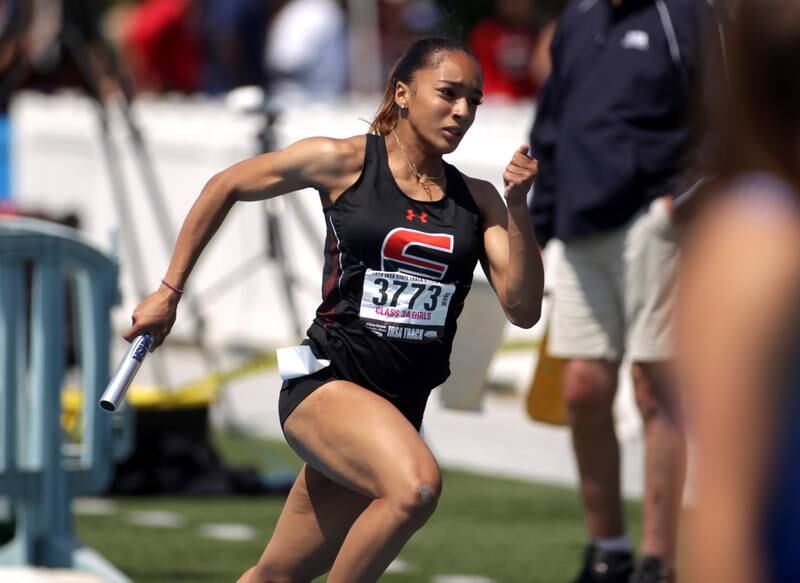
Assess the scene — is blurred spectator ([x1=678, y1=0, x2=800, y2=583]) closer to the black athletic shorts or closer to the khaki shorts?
the black athletic shorts

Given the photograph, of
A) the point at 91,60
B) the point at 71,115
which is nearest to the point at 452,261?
the point at 91,60

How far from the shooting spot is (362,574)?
163 inches

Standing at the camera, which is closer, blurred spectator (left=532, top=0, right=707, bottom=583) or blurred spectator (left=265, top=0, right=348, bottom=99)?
blurred spectator (left=532, top=0, right=707, bottom=583)

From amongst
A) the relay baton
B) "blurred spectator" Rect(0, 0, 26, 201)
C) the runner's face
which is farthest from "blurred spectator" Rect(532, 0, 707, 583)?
"blurred spectator" Rect(0, 0, 26, 201)

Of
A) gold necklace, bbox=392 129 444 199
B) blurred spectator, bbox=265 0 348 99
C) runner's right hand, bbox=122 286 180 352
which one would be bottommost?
runner's right hand, bbox=122 286 180 352

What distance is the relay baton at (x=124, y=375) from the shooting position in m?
4.14

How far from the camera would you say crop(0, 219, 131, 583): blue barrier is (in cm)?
620

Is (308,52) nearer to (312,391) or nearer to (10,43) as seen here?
(10,43)

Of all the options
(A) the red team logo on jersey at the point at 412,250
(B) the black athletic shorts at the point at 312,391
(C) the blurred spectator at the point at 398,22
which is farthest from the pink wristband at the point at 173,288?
(C) the blurred spectator at the point at 398,22

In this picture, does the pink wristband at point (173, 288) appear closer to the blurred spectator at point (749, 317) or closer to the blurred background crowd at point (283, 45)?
the blurred spectator at point (749, 317)

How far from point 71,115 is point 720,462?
1416 centimetres

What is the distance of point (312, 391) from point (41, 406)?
210 cm

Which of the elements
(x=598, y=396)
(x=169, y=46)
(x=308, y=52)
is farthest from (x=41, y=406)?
(x=169, y=46)

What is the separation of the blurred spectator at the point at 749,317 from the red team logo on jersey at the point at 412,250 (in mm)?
2253
